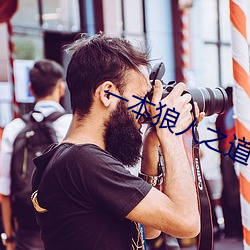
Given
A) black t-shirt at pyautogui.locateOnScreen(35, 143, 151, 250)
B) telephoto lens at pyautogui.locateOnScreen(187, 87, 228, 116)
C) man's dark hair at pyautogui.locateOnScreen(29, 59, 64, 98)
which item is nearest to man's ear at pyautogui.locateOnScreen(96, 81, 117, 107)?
black t-shirt at pyautogui.locateOnScreen(35, 143, 151, 250)

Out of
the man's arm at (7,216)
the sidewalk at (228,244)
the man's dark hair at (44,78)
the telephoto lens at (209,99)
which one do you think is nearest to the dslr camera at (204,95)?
the telephoto lens at (209,99)

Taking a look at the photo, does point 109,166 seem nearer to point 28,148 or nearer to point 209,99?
point 209,99

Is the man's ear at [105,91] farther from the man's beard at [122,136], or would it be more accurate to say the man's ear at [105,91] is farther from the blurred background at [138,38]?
the blurred background at [138,38]

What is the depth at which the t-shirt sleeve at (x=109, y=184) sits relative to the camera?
141cm

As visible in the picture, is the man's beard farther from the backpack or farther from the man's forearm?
the backpack

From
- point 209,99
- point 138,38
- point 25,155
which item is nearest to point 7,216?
point 25,155

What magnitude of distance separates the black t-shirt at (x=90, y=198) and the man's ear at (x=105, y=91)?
0.42ft

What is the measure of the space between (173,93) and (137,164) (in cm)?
26

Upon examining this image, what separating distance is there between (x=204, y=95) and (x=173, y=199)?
0.44 meters

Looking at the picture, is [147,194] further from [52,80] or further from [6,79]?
[6,79]

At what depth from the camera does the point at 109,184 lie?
1418 millimetres

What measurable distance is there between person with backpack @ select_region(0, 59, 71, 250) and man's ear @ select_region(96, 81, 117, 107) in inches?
52.3

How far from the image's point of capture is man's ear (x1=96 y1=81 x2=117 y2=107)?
149 cm

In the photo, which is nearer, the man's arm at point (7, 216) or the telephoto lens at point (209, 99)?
the telephoto lens at point (209, 99)
